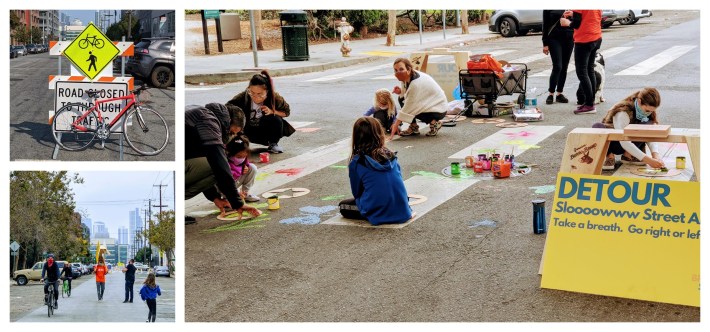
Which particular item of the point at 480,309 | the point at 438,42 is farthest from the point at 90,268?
the point at 438,42

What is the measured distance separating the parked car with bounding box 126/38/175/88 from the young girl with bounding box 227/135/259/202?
2116 mm

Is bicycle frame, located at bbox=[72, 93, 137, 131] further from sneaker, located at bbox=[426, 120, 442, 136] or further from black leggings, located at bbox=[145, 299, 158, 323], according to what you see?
sneaker, located at bbox=[426, 120, 442, 136]

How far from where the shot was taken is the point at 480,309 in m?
5.16

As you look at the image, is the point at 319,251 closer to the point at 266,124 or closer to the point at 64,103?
the point at 64,103

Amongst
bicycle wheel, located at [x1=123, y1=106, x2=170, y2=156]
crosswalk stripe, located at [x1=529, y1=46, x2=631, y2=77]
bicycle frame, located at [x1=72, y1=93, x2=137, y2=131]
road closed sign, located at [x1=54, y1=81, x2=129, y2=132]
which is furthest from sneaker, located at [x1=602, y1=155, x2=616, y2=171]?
crosswalk stripe, located at [x1=529, y1=46, x2=631, y2=77]

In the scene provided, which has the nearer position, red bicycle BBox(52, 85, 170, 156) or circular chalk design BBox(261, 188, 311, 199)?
red bicycle BBox(52, 85, 170, 156)

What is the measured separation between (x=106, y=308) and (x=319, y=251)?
268 centimetres

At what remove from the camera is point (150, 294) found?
3957 millimetres

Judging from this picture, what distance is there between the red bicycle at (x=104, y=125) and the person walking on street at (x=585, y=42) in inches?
327

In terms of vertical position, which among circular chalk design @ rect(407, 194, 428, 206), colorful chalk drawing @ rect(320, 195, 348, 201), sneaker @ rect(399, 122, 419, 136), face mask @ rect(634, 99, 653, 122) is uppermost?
face mask @ rect(634, 99, 653, 122)

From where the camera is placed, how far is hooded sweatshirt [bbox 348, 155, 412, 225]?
7113 mm

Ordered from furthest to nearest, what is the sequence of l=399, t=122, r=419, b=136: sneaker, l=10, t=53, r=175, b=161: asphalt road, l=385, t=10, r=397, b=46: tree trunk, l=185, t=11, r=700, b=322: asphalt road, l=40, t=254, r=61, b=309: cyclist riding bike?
l=385, t=10, r=397, b=46: tree trunk → l=399, t=122, r=419, b=136: sneaker → l=185, t=11, r=700, b=322: asphalt road → l=10, t=53, r=175, b=161: asphalt road → l=40, t=254, r=61, b=309: cyclist riding bike

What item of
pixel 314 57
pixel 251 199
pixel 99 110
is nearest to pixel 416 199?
pixel 251 199

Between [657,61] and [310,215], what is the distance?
1301cm
